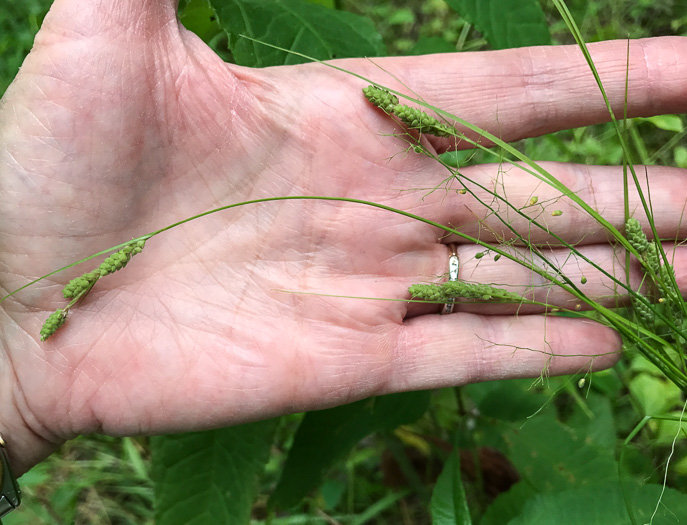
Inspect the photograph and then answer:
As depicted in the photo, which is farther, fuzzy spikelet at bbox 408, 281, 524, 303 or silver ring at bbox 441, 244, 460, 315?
silver ring at bbox 441, 244, 460, 315

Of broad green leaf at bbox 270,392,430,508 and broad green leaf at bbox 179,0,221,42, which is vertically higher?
broad green leaf at bbox 179,0,221,42

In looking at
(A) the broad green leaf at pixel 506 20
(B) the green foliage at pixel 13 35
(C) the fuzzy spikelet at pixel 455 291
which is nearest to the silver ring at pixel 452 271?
(C) the fuzzy spikelet at pixel 455 291

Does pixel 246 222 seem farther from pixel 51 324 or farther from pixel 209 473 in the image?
pixel 209 473

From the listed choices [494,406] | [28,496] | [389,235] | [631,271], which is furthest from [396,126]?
[28,496]

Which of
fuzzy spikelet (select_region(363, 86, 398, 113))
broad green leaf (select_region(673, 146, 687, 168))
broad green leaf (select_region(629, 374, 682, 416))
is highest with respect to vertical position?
fuzzy spikelet (select_region(363, 86, 398, 113))

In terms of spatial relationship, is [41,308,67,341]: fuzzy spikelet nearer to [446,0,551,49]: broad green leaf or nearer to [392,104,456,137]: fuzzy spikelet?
[392,104,456,137]: fuzzy spikelet

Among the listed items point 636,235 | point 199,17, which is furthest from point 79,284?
point 636,235

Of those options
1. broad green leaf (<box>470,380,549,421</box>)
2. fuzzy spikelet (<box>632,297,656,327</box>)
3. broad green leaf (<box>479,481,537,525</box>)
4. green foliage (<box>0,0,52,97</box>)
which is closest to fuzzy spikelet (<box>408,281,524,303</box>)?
fuzzy spikelet (<box>632,297,656,327</box>)

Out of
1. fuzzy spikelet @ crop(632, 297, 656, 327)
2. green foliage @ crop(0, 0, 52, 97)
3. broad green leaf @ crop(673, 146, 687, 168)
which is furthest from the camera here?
broad green leaf @ crop(673, 146, 687, 168)
